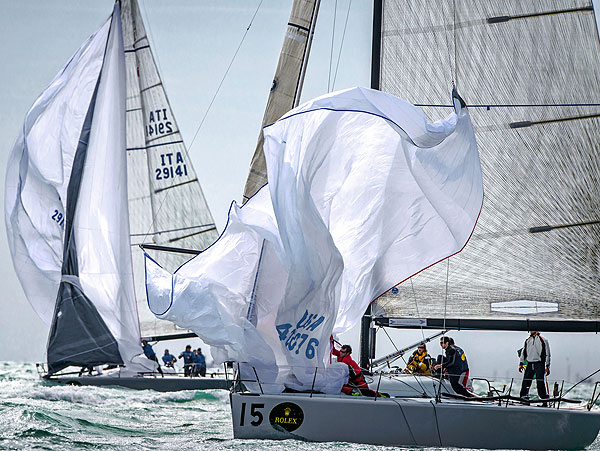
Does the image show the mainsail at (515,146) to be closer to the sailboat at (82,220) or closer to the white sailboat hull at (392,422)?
the white sailboat hull at (392,422)

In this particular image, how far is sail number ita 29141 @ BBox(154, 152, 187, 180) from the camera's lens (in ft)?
80.4

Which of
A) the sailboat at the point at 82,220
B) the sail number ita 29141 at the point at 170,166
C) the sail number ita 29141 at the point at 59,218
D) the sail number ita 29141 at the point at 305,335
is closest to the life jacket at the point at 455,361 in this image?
the sail number ita 29141 at the point at 305,335

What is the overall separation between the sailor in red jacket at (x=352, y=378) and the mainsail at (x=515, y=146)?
240cm

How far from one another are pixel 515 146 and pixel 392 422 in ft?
19.3

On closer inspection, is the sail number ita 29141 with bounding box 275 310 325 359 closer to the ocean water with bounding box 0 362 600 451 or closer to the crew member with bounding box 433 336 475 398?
→ the ocean water with bounding box 0 362 600 451

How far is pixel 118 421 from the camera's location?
1413cm

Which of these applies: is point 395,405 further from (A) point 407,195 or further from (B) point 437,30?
(B) point 437,30

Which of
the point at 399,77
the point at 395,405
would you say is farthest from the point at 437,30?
the point at 395,405

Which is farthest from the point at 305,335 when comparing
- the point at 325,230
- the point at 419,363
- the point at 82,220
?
the point at 82,220

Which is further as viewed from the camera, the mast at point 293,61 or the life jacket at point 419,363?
the mast at point 293,61

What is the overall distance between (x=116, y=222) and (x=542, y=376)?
1115cm

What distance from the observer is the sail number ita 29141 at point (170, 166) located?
2452cm

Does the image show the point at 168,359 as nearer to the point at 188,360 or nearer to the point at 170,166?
the point at 188,360

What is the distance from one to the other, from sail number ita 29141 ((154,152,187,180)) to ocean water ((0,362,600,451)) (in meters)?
6.39
